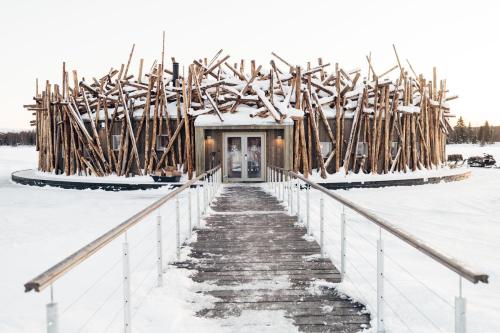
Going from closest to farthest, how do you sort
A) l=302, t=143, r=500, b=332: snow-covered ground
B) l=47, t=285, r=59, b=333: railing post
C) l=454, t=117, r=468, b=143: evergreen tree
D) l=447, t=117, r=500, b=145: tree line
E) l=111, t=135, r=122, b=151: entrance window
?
1. l=47, t=285, r=59, b=333: railing post
2. l=302, t=143, r=500, b=332: snow-covered ground
3. l=111, t=135, r=122, b=151: entrance window
4. l=454, t=117, r=468, b=143: evergreen tree
5. l=447, t=117, r=500, b=145: tree line

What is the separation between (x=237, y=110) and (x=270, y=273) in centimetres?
1480

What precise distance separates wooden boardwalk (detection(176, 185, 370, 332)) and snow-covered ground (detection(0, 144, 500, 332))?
0.24 metres

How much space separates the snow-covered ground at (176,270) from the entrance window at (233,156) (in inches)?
177

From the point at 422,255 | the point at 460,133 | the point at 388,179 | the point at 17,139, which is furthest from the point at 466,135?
the point at 17,139

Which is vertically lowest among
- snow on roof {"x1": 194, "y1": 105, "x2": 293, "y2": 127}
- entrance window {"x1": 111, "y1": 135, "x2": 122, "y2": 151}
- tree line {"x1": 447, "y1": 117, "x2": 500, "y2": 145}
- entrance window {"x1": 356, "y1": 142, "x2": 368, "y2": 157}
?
entrance window {"x1": 356, "y1": 142, "x2": 368, "y2": 157}

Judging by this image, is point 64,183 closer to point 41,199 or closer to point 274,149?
point 41,199

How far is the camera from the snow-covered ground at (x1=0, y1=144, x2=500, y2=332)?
4.34m

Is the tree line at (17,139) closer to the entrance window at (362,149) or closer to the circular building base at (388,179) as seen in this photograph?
the entrance window at (362,149)

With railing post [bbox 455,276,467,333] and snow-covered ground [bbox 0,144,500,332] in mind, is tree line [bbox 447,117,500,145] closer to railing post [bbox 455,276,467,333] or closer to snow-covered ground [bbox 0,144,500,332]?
snow-covered ground [bbox 0,144,500,332]

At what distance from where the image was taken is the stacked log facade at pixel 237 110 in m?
19.3

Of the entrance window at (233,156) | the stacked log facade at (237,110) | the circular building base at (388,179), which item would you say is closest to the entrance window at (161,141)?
the stacked log facade at (237,110)

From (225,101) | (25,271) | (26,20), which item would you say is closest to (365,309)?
(25,271)

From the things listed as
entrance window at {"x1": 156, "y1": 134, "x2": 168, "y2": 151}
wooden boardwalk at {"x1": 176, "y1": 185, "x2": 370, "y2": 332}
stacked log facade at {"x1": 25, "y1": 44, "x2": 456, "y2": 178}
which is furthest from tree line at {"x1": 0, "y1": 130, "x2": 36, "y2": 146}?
wooden boardwalk at {"x1": 176, "y1": 185, "x2": 370, "y2": 332}

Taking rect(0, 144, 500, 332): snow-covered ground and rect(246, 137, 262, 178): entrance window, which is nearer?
rect(0, 144, 500, 332): snow-covered ground
